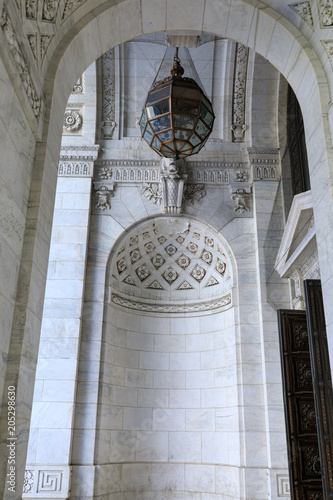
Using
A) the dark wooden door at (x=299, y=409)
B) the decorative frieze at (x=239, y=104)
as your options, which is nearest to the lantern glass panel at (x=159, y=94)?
the decorative frieze at (x=239, y=104)

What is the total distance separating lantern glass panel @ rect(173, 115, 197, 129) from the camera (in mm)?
6520

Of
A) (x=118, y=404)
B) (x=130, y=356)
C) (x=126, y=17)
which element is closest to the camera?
(x=126, y=17)

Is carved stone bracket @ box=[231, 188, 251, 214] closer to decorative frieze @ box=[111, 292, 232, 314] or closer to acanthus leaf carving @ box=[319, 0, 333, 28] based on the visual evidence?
decorative frieze @ box=[111, 292, 232, 314]

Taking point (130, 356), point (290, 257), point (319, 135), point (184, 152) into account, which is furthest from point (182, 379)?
point (319, 135)

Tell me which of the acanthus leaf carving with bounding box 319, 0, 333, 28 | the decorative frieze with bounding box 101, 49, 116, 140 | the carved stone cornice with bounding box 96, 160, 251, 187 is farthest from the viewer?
the decorative frieze with bounding box 101, 49, 116, 140

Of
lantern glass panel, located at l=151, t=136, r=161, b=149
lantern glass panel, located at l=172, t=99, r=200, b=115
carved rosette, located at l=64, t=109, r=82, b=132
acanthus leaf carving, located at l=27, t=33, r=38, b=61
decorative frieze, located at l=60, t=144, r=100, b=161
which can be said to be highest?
carved rosette, located at l=64, t=109, r=82, b=132

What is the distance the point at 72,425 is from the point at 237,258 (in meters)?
4.39

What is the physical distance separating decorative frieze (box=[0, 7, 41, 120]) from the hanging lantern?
2621mm

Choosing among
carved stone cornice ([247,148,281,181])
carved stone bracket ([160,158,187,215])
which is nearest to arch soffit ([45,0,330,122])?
carved stone bracket ([160,158,187,215])

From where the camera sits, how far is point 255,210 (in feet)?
30.6

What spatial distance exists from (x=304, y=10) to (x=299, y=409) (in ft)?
17.3

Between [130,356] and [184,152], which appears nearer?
[184,152]

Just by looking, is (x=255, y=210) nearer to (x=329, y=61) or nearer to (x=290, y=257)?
(x=290, y=257)

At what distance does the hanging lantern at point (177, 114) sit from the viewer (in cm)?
651
